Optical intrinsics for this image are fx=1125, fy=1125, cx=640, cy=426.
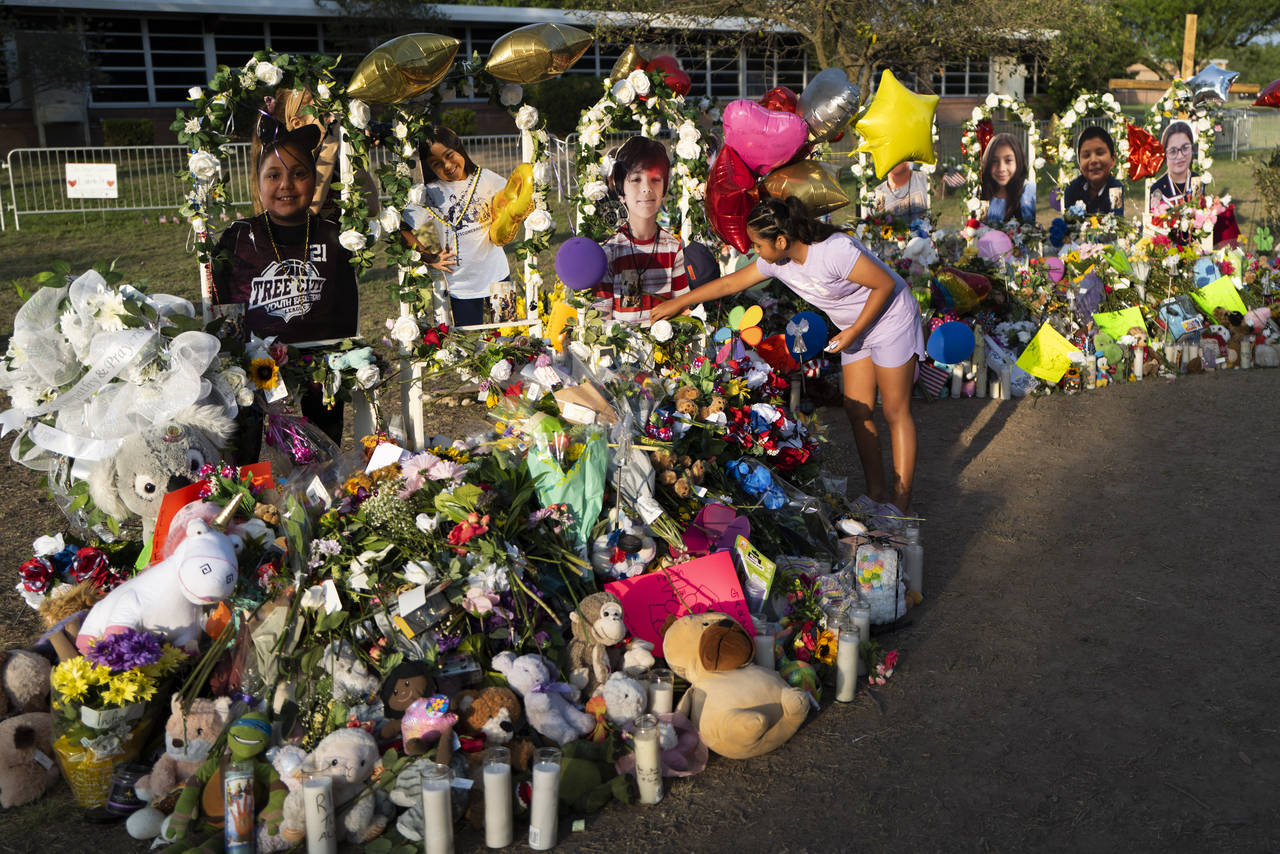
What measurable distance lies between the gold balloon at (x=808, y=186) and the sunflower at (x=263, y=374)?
2.71m

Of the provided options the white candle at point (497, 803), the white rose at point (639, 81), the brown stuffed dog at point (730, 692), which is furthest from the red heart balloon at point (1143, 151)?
the white candle at point (497, 803)

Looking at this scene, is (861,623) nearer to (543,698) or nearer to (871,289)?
(543,698)

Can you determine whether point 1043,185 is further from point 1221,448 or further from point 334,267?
point 334,267

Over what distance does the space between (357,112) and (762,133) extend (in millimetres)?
2025

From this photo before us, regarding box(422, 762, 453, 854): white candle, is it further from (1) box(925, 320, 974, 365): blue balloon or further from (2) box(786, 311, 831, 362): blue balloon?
(1) box(925, 320, 974, 365): blue balloon

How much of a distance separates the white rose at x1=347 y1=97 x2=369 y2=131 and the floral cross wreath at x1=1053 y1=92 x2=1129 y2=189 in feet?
22.6

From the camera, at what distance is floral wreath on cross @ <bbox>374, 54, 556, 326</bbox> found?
524 cm

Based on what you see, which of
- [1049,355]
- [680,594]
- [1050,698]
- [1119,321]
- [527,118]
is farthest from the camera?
[1119,321]

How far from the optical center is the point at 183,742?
133 inches

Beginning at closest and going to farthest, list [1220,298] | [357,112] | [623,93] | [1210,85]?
[357,112]
[623,93]
[1220,298]
[1210,85]

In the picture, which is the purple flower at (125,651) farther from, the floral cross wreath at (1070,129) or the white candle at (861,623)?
the floral cross wreath at (1070,129)

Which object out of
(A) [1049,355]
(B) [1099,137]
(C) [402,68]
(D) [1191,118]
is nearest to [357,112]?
(C) [402,68]

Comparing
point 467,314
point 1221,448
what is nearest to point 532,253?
point 467,314

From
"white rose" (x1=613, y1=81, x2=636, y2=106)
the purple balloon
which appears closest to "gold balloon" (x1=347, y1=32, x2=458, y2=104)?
the purple balloon
